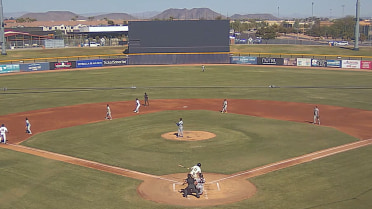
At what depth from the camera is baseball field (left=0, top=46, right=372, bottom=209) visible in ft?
74.3

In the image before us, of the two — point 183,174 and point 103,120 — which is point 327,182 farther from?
point 103,120

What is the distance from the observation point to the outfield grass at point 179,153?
879 inches

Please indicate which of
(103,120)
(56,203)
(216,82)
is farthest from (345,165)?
(216,82)

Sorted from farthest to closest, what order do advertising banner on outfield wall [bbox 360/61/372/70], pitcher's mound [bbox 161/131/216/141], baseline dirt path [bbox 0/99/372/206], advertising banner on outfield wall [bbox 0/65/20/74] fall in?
advertising banner on outfield wall [bbox 360/61/372/70] < advertising banner on outfield wall [bbox 0/65/20/74] < pitcher's mound [bbox 161/131/216/141] < baseline dirt path [bbox 0/99/372/206]

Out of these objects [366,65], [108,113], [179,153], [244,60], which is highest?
[244,60]

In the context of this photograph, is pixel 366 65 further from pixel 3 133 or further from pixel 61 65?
pixel 3 133

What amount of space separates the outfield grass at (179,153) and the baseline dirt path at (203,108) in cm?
82

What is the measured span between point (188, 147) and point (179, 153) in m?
1.65

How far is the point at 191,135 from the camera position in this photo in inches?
1422

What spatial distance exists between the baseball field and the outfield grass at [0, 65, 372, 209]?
9 centimetres

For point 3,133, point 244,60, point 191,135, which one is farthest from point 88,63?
point 191,135

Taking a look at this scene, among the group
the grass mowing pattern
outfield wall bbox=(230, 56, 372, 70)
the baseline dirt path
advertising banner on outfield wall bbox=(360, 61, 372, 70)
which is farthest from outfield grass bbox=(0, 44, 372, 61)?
the grass mowing pattern

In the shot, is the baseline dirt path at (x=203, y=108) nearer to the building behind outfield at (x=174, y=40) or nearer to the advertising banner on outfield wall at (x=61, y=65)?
the advertising banner on outfield wall at (x=61, y=65)

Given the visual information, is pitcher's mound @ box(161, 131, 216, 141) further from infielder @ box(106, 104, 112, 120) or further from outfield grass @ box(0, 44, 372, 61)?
outfield grass @ box(0, 44, 372, 61)
